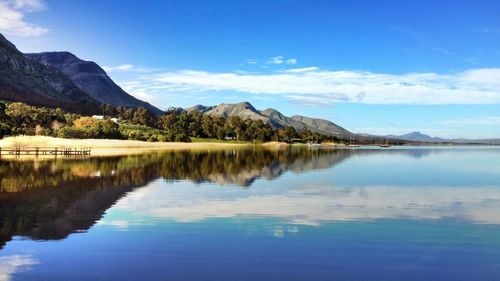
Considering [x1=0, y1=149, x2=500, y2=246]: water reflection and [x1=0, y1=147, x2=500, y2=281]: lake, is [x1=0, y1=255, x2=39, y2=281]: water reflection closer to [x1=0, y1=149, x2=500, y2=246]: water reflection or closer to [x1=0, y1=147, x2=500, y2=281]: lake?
[x1=0, y1=147, x2=500, y2=281]: lake

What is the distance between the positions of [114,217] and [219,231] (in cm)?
774

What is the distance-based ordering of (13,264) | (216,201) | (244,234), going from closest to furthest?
1. (13,264)
2. (244,234)
3. (216,201)

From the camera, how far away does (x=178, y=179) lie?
173 feet

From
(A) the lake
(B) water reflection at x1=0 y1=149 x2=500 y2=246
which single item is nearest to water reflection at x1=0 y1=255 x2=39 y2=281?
(A) the lake

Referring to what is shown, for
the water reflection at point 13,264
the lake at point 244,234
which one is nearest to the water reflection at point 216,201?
the lake at point 244,234

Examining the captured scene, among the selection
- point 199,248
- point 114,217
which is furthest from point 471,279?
point 114,217

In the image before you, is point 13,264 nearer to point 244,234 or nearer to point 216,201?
point 244,234

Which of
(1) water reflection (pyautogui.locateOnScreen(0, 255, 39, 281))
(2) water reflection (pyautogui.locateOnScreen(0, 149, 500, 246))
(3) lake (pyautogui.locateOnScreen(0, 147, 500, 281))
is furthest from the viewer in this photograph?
(2) water reflection (pyautogui.locateOnScreen(0, 149, 500, 246))

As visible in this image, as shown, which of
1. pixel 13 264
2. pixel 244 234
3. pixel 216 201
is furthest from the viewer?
pixel 216 201

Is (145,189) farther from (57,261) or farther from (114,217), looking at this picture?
(57,261)

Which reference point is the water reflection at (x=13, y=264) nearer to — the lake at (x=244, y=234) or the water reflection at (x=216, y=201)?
the lake at (x=244, y=234)

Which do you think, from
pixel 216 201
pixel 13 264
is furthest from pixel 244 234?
pixel 216 201

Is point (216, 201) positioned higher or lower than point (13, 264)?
higher

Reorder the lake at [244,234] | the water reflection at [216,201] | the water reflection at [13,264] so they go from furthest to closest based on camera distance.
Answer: the water reflection at [216,201] < the lake at [244,234] < the water reflection at [13,264]
